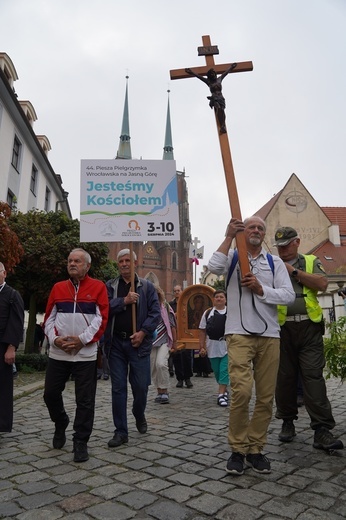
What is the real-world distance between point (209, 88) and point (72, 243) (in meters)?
10.6

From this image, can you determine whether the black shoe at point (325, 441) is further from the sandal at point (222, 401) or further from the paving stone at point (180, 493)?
the sandal at point (222, 401)

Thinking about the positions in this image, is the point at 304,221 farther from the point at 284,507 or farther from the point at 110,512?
the point at 110,512

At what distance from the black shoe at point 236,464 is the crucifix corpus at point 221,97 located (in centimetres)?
152

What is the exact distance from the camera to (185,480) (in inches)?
130

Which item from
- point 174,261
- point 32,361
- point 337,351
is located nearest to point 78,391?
point 337,351

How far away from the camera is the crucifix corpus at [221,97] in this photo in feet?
12.4

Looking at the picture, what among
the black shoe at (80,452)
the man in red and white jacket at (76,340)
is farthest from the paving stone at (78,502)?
the man in red and white jacket at (76,340)

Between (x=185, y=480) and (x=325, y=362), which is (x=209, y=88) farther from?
(x=185, y=480)

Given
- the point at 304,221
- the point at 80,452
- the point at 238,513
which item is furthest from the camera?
the point at 304,221

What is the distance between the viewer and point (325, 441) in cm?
401

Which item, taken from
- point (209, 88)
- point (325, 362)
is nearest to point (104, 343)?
point (325, 362)

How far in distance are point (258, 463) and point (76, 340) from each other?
1967 millimetres

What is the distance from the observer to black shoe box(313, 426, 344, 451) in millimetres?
3961

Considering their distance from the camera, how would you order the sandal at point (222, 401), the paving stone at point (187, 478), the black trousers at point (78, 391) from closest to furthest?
1. the paving stone at point (187, 478)
2. the black trousers at point (78, 391)
3. the sandal at point (222, 401)
